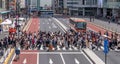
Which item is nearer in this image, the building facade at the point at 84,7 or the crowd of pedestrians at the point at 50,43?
the crowd of pedestrians at the point at 50,43

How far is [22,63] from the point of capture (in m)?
29.8

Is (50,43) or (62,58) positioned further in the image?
(50,43)

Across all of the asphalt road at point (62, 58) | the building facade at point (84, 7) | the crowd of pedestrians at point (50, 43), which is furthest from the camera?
the building facade at point (84, 7)

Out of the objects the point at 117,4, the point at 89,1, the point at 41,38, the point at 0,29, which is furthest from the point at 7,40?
the point at 89,1

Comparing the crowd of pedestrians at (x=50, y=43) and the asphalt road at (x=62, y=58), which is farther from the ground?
the crowd of pedestrians at (x=50, y=43)

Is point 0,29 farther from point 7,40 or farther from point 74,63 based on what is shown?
point 74,63

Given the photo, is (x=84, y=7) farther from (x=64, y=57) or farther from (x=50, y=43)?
(x=64, y=57)

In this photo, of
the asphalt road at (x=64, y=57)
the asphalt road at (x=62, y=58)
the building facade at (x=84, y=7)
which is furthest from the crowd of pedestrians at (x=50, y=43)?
the building facade at (x=84, y=7)

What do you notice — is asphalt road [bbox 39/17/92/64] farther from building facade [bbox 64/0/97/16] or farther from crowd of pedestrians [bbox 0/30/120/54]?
building facade [bbox 64/0/97/16]

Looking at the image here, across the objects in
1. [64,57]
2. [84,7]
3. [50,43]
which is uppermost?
[50,43]

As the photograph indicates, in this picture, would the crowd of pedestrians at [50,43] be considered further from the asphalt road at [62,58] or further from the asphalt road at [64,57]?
the asphalt road at [62,58]

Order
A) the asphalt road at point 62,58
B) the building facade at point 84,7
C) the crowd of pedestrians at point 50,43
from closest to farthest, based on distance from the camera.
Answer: the asphalt road at point 62,58, the crowd of pedestrians at point 50,43, the building facade at point 84,7

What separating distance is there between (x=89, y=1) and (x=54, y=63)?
15522 centimetres

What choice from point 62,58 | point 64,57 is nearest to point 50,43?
point 64,57
